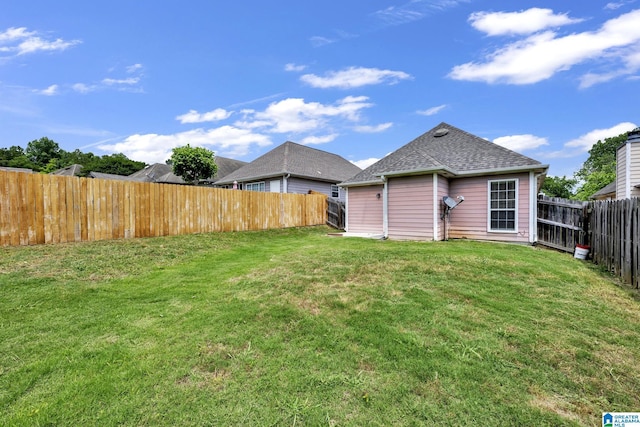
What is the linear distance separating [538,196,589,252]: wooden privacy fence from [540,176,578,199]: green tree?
4263 centimetres

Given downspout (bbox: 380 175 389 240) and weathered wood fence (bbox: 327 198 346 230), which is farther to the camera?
weathered wood fence (bbox: 327 198 346 230)

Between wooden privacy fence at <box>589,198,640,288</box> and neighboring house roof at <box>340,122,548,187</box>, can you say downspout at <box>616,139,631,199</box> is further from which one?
wooden privacy fence at <box>589,198,640,288</box>

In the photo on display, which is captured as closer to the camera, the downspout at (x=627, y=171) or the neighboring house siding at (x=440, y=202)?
the downspout at (x=627, y=171)

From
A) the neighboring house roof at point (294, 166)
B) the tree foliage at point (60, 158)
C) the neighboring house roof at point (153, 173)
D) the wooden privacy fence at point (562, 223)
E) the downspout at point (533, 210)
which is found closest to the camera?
the wooden privacy fence at point (562, 223)

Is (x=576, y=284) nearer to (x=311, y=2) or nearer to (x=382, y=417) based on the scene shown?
(x=382, y=417)

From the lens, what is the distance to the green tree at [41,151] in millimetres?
55197

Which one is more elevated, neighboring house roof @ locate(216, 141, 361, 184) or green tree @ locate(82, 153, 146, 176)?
green tree @ locate(82, 153, 146, 176)

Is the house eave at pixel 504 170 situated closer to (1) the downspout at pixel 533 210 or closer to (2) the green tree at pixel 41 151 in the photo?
(1) the downspout at pixel 533 210

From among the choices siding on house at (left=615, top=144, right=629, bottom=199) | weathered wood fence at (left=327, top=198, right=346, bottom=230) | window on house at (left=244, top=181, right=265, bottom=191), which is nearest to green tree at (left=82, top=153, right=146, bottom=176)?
window on house at (left=244, top=181, right=265, bottom=191)

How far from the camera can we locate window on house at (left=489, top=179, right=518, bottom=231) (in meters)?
9.49

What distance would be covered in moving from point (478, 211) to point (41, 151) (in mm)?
78108

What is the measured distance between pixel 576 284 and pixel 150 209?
10.7m

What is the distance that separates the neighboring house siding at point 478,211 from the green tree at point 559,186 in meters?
42.7

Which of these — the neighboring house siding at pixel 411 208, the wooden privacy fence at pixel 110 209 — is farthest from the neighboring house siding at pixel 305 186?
the neighboring house siding at pixel 411 208
